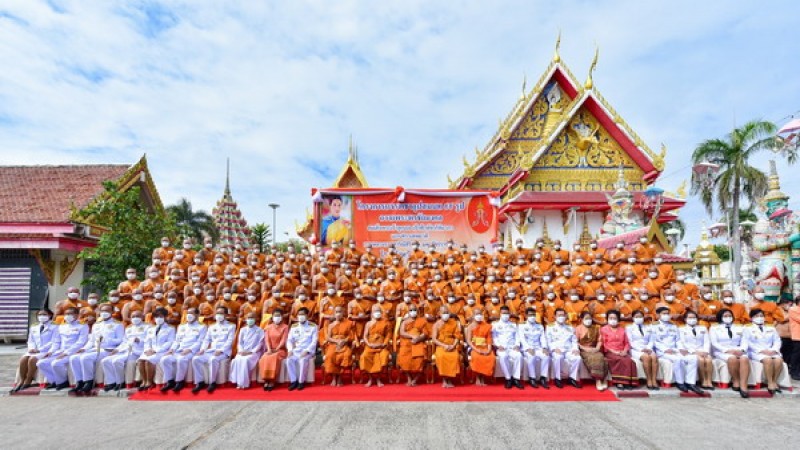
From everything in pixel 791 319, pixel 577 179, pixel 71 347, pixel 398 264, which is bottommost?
pixel 71 347

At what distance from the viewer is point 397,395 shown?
6773mm

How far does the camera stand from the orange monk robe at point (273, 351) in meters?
7.13

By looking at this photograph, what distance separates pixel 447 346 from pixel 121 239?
8954 mm

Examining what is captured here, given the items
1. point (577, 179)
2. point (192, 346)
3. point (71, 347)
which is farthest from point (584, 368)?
point (577, 179)

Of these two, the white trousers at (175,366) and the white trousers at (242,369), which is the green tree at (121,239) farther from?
the white trousers at (242,369)

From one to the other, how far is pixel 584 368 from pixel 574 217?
30.0ft

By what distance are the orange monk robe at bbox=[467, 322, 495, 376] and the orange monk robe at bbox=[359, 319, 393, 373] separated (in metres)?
1.38

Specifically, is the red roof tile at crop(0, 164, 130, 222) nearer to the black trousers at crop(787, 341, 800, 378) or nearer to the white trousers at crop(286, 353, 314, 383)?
the white trousers at crop(286, 353, 314, 383)

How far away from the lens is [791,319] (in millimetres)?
7898

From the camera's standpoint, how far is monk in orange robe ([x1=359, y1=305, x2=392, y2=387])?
7.27m

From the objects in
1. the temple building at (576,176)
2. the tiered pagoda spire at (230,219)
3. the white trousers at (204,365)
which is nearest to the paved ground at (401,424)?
Result: the white trousers at (204,365)

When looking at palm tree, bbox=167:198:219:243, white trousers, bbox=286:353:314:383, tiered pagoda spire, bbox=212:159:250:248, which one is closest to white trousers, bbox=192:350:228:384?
white trousers, bbox=286:353:314:383

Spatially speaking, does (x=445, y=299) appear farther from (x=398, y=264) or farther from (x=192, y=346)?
(x=192, y=346)

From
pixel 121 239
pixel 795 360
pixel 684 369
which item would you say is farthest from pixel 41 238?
pixel 795 360
